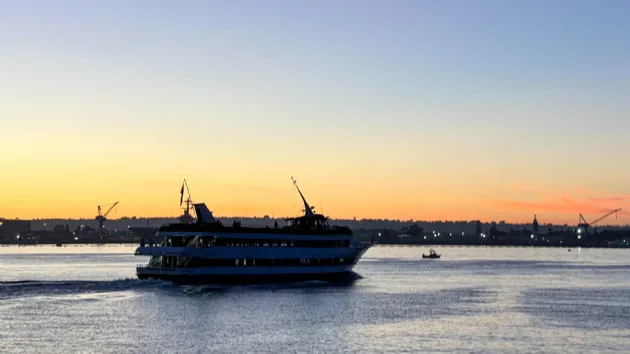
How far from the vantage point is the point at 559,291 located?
122 m

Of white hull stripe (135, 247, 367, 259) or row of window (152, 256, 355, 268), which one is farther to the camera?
row of window (152, 256, 355, 268)

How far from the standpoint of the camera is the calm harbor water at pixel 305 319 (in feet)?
219

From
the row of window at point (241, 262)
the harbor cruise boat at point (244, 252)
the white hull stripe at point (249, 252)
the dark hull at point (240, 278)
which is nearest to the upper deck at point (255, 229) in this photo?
the harbor cruise boat at point (244, 252)

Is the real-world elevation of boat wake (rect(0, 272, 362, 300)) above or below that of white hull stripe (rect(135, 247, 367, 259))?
below

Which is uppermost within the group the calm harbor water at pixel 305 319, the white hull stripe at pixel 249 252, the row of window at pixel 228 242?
the row of window at pixel 228 242

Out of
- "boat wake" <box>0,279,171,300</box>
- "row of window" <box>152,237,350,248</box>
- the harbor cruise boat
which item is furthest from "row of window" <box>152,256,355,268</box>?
"boat wake" <box>0,279,171,300</box>

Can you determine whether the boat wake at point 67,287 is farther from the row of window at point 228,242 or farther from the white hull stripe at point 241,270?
the row of window at point 228,242

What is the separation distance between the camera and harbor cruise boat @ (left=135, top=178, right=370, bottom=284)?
355 ft

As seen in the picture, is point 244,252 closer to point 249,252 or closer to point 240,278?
point 249,252

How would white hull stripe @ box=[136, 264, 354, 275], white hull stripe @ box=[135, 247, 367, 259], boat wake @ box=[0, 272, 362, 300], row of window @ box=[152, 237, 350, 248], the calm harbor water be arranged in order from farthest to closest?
row of window @ box=[152, 237, 350, 248] → white hull stripe @ box=[136, 264, 354, 275] → white hull stripe @ box=[135, 247, 367, 259] → boat wake @ box=[0, 272, 362, 300] → the calm harbor water

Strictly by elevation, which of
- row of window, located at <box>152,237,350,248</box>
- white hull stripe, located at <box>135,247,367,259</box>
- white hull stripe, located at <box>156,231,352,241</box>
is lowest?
white hull stripe, located at <box>135,247,367,259</box>

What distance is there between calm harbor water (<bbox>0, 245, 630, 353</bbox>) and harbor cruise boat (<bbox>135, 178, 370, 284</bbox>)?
2035 mm

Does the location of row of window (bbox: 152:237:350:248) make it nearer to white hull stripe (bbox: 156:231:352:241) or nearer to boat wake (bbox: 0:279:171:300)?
white hull stripe (bbox: 156:231:352:241)

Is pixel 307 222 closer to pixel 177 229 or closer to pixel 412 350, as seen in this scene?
pixel 177 229
